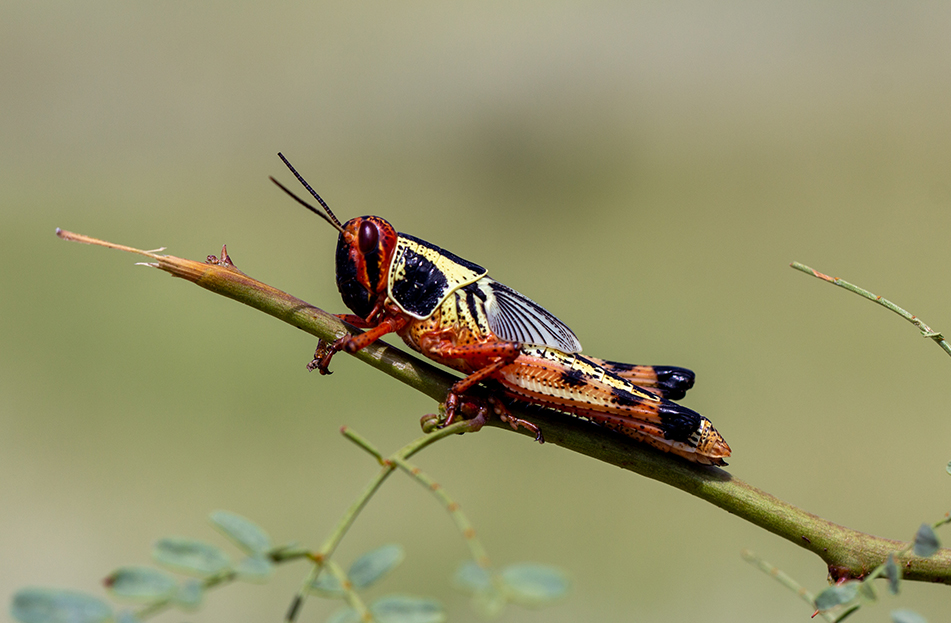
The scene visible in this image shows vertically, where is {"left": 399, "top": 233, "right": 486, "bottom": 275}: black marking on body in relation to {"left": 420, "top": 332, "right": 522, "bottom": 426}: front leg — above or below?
above

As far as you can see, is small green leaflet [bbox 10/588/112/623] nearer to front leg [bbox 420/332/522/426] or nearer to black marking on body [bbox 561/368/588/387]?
front leg [bbox 420/332/522/426]

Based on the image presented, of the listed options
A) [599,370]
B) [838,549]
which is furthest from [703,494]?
[599,370]

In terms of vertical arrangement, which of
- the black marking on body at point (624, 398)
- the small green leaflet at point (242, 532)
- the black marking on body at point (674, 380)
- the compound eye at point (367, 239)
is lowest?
the small green leaflet at point (242, 532)

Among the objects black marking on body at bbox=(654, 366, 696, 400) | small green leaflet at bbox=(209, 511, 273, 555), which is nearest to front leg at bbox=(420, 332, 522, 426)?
black marking on body at bbox=(654, 366, 696, 400)

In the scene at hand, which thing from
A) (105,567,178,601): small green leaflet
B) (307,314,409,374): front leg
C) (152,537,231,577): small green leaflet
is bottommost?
(105,567,178,601): small green leaflet

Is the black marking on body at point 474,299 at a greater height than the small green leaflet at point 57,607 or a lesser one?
greater

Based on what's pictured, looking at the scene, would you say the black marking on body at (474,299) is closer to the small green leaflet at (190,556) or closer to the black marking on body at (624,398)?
the black marking on body at (624,398)

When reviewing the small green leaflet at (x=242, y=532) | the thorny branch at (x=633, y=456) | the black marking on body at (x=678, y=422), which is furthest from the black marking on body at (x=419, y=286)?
the small green leaflet at (x=242, y=532)
